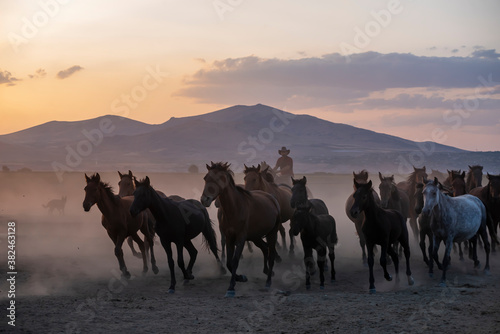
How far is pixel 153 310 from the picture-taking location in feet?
31.2

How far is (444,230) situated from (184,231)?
5225mm

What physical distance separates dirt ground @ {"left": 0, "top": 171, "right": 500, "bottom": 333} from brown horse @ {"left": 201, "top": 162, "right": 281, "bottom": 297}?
0.64m

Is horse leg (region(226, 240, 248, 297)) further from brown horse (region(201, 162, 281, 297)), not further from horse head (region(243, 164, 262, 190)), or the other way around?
horse head (region(243, 164, 262, 190))

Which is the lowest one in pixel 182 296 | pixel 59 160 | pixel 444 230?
pixel 182 296

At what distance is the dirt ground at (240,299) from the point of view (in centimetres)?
851

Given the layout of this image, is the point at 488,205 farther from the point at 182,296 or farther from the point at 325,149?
the point at 325,149

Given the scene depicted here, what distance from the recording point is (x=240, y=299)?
33.9ft

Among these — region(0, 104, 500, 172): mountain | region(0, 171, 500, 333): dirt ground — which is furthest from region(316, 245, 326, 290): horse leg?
region(0, 104, 500, 172): mountain

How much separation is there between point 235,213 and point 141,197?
1.81 metres

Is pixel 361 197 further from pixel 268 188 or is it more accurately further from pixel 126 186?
pixel 126 186

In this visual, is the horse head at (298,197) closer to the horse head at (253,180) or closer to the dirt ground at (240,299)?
the dirt ground at (240,299)

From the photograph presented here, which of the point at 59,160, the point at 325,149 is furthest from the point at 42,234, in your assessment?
the point at 325,149

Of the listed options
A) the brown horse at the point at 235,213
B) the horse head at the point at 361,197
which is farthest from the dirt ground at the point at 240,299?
the horse head at the point at 361,197

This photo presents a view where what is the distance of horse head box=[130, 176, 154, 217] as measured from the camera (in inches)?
440
